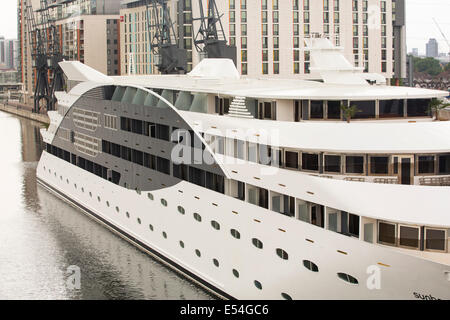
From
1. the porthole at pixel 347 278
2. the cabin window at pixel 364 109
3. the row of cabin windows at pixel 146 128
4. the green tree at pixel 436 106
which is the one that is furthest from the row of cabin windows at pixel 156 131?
the porthole at pixel 347 278

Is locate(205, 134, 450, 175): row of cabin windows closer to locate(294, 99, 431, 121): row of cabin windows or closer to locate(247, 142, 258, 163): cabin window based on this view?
locate(247, 142, 258, 163): cabin window

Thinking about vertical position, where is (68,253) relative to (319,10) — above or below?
below

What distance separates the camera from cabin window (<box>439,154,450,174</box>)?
17.8m

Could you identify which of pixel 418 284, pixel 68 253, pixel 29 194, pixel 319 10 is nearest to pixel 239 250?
pixel 418 284

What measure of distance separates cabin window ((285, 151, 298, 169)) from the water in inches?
237

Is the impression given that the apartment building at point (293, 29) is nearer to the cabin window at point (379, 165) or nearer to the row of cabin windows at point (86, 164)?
the row of cabin windows at point (86, 164)

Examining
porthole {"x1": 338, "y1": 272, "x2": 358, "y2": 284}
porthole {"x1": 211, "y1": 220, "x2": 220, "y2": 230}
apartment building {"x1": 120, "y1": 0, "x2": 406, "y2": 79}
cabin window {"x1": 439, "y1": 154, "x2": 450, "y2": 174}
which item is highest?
apartment building {"x1": 120, "y1": 0, "x2": 406, "y2": 79}

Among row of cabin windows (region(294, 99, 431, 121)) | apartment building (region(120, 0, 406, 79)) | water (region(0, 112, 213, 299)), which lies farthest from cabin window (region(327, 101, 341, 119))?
apartment building (region(120, 0, 406, 79))

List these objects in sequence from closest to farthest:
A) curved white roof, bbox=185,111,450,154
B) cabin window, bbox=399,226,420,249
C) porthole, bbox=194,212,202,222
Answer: cabin window, bbox=399,226,420,249, curved white roof, bbox=185,111,450,154, porthole, bbox=194,212,202,222

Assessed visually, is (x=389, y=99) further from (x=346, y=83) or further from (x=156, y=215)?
(x=156, y=215)

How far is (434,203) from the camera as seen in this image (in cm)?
1586

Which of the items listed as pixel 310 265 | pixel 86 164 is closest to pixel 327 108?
pixel 310 265

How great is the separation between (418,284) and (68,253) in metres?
17.1

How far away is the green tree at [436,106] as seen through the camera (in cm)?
2014
